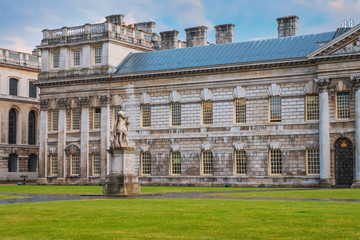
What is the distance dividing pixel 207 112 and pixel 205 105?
63 centimetres

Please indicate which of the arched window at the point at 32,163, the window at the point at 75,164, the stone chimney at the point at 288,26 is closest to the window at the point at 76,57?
the window at the point at 75,164

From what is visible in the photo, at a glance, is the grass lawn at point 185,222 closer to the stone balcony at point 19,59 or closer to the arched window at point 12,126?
the stone balcony at point 19,59

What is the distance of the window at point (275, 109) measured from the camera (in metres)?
50.1

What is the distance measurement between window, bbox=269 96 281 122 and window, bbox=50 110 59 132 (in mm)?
21506

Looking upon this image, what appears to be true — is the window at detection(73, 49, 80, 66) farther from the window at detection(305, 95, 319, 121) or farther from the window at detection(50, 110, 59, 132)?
the window at detection(305, 95, 319, 121)

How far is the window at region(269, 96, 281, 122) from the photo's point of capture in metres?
50.1

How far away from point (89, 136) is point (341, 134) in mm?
23239

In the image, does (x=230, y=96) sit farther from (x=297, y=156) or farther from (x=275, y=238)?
(x=275, y=238)

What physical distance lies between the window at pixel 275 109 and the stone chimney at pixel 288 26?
9.54 metres

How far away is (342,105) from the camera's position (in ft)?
155

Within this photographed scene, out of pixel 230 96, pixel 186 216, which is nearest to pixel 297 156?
pixel 230 96

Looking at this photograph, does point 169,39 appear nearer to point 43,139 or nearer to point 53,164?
point 43,139

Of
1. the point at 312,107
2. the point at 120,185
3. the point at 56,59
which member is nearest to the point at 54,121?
the point at 56,59

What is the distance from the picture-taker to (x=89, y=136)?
58.9 meters
